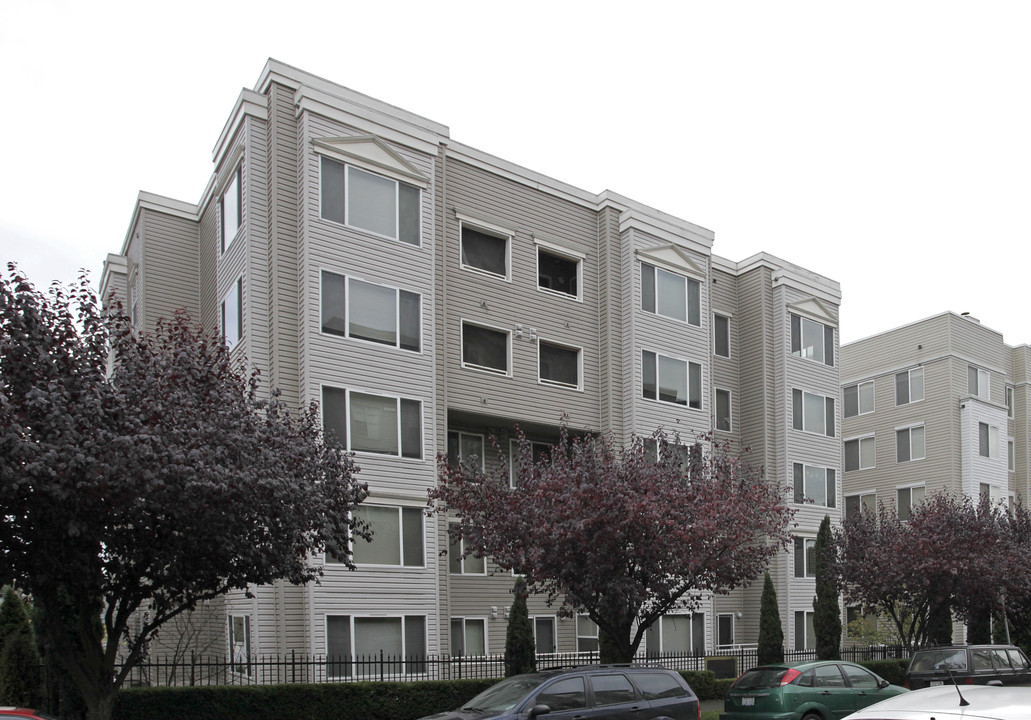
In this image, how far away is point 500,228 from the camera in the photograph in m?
26.6

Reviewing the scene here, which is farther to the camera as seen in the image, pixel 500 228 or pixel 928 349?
pixel 928 349

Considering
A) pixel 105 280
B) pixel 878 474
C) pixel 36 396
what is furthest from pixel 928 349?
pixel 36 396

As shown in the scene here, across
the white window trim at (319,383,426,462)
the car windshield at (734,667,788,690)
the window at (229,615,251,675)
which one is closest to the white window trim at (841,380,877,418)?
the white window trim at (319,383,426,462)

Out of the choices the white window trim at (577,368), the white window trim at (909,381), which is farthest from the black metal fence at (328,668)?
the white window trim at (909,381)

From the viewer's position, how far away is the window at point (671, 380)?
93.7 ft

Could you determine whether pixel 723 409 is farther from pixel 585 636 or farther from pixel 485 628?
pixel 485 628

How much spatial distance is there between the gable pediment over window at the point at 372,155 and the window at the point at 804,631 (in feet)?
61.2

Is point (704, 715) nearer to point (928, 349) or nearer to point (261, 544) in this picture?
point (261, 544)

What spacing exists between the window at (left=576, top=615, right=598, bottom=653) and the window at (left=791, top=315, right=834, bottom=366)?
40.7ft

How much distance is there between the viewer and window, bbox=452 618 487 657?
2455 centimetres

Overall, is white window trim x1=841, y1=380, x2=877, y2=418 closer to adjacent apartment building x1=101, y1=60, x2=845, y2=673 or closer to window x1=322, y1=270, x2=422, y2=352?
adjacent apartment building x1=101, y1=60, x2=845, y2=673

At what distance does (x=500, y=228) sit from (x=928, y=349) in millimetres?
23971

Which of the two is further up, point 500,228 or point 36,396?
point 500,228

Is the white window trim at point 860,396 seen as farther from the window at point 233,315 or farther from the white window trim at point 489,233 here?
the window at point 233,315
